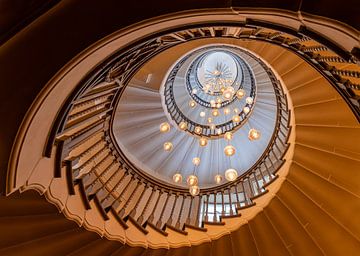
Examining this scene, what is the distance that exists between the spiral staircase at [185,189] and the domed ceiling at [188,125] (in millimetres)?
2360

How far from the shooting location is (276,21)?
6.73 feet

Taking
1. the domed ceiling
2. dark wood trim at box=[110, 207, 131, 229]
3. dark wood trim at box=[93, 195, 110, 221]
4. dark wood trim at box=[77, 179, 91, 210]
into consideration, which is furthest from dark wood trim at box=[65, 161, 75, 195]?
the domed ceiling

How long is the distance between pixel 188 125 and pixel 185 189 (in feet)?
10.6

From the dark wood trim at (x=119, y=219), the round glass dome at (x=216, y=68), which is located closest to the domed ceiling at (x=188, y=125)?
the round glass dome at (x=216, y=68)

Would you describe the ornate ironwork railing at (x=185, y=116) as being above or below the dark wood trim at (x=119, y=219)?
above

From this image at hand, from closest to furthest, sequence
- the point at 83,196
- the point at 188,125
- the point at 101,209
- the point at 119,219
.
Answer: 1. the point at 83,196
2. the point at 101,209
3. the point at 119,219
4. the point at 188,125

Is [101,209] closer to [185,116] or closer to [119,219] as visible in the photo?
[119,219]

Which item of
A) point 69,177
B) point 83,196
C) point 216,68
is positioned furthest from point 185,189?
point 216,68

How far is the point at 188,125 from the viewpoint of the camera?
8.59m

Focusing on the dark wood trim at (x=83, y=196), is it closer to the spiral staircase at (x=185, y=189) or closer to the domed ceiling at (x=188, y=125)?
the spiral staircase at (x=185, y=189)

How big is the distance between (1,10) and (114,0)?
653 mm

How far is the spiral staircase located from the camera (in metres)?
2.12

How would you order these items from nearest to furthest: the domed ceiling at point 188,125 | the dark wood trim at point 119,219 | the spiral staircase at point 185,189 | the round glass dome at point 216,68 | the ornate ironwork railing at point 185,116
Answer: the spiral staircase at point 185,189, the dark wood trim at point 119,219, the domed ceiling at point 188,125, the ornate ironwork railing at point 185,116, the round glass dome at point 216,68

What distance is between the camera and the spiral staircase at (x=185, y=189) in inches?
83.5
